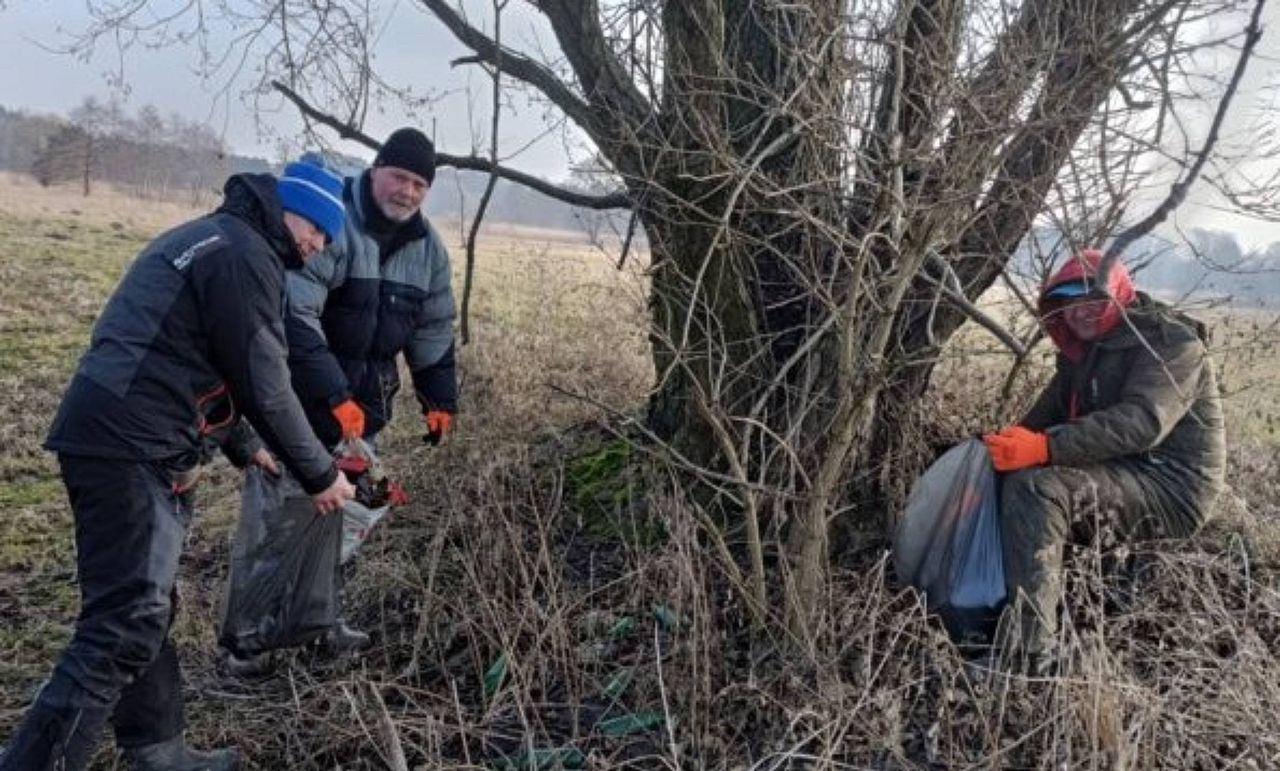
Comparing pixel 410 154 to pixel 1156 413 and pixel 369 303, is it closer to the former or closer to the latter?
pixel 369 303

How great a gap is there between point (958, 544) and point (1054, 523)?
32 cm

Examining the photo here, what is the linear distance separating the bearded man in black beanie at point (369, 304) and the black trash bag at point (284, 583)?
31 cm

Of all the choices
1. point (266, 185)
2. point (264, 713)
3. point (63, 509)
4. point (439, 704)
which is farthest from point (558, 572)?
point (63, 509)

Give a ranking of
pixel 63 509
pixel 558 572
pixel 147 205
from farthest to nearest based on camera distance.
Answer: pixel 147 205 → pixel 63 509 → pixel 558 572

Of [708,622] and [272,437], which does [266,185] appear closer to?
[272,437]

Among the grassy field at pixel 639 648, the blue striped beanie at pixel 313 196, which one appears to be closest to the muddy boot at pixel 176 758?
the grassy field at pixel 639 648

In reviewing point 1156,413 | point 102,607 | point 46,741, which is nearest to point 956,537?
point 1156,413

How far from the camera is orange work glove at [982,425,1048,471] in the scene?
327 cm

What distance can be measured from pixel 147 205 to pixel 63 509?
105ft

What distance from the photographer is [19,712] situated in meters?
3.16

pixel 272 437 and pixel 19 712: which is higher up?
pixel 272 437

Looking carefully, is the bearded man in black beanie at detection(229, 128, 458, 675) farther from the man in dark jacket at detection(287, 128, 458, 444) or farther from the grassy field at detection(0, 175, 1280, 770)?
the grassy field at detection(0, 175, 1280, 770)

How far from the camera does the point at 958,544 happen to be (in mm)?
3330

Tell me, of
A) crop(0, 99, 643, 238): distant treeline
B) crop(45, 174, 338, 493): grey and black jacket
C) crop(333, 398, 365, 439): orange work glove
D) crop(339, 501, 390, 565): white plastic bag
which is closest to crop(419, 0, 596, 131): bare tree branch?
crop(333, 398, 365, 439): orange work glove
